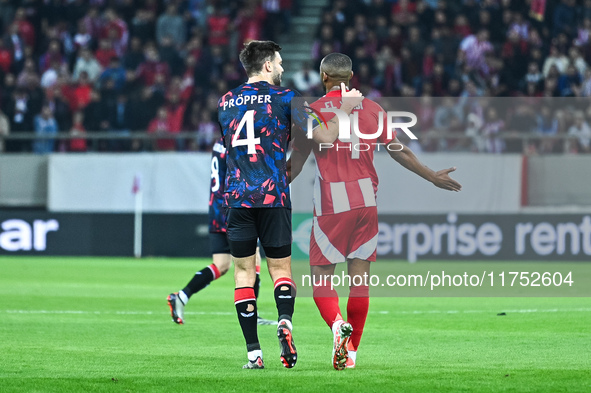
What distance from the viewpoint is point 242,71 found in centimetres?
2217

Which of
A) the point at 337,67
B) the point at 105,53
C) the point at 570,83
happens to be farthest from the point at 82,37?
the point at 337,67

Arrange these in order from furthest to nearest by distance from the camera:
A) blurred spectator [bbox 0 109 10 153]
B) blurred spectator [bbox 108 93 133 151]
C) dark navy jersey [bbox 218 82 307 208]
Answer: blurred spectator [bbox 108 93 133 151]
blurred spectator [bbox 0 109 10 153]
dark navy jersey [bbox 218 82 307 208]

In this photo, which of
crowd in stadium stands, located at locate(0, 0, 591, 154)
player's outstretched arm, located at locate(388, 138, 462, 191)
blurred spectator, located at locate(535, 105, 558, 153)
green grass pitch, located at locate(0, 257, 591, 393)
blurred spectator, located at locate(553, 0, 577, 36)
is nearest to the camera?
green grass pitch, located at locate(0, 257, 591, 393)

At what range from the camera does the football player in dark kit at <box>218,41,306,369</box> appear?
6824mm

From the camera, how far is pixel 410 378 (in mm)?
6484

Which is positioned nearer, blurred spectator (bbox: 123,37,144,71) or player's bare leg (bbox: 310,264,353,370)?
player's bare leg (bbox: 310,264,353,370)

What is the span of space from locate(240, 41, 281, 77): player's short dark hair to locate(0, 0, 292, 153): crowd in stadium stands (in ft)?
40.9

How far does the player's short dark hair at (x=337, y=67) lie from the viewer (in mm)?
7020

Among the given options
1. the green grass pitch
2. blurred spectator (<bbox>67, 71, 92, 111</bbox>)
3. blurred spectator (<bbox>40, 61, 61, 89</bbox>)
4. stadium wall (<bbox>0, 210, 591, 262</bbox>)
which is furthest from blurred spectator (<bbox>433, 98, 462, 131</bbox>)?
blurred spectator (<bbox>40, 61, 61, 89</bbox>)

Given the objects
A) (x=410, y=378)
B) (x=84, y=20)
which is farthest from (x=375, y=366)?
(x=84, y=20)

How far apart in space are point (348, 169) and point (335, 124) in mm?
346

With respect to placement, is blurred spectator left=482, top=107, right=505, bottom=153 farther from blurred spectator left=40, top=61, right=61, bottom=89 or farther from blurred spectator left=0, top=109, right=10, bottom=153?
blurred spectator left=40, top=61, right=61, bottom=89

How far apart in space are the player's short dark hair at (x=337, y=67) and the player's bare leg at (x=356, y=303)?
4.08ft

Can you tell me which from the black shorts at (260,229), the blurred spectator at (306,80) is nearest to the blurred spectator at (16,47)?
the blurred spectator at (306,80)
